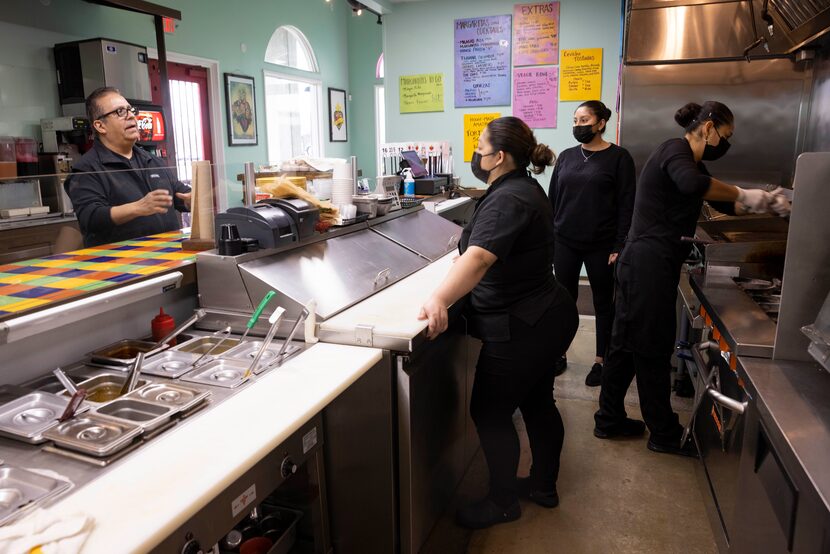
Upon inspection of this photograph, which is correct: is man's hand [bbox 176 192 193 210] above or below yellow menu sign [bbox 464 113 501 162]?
below

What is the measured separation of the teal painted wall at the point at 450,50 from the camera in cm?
505

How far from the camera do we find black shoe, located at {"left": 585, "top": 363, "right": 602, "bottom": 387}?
11.5ft

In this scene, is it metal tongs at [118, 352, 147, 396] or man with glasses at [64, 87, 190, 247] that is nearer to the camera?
metal tongs at [118, 352, 147, 396]

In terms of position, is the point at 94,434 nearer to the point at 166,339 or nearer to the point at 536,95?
the point at 166,339

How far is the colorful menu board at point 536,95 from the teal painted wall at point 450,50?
78 millimetres

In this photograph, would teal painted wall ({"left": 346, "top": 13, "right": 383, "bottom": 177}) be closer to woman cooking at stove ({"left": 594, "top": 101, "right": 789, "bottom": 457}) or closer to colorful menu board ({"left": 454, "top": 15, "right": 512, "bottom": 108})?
colorful menu board ({"left": 454, "top": 15, "right": 512, "bottom": 108})

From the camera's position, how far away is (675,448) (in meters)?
2.76

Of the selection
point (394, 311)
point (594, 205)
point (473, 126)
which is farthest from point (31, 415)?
point (473, 126)

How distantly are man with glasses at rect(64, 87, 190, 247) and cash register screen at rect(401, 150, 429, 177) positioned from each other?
6.45 feet

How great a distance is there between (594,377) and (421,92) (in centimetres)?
326

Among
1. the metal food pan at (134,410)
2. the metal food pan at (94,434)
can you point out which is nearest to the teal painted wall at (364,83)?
the metal food pan at (134,410)

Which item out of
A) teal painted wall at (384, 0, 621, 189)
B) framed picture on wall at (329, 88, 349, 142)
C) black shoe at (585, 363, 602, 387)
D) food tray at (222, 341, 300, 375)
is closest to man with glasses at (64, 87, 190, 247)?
food tray at (222, 341, 300, 375)

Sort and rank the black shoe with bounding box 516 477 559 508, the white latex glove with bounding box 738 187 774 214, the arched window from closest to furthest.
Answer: the white latex glove with bounding box 738 187 774 214 < the black shoe with bounding box 516 477 559 508 < the arched window

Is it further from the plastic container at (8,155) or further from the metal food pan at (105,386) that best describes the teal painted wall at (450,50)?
the metal food pan at (105,386)
